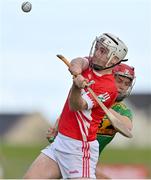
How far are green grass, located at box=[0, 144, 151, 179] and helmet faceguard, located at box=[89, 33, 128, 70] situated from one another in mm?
8703

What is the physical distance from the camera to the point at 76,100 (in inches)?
432

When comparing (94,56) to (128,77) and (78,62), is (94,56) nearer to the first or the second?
(78,62)

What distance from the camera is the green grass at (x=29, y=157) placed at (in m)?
20.2

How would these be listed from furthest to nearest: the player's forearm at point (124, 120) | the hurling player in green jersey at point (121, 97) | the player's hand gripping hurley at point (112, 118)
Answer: the hurling player in green jersey at point (121, 97), the player's forearm at point (124, 120), the player's hand gripping hurley at point (112, 118)

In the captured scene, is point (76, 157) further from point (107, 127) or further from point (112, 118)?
point (107, 127)

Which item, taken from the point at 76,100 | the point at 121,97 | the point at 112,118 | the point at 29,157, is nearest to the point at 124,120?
the point at 121,97

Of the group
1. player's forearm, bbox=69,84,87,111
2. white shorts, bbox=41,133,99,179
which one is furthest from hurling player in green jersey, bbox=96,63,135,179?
player's forearm, bbox=69,84,87,111

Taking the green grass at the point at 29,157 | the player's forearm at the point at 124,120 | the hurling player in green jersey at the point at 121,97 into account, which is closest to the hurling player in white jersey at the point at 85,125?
the player's forearm at the point at 124,120

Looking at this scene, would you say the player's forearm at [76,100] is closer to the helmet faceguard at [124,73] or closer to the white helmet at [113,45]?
the white helmet at [113,45]

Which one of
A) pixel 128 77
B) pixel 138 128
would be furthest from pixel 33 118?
pixel 128 77

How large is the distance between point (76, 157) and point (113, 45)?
1258mm

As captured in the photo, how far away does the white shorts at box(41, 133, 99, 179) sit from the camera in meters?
11.5

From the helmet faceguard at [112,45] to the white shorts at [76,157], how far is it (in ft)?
2.93

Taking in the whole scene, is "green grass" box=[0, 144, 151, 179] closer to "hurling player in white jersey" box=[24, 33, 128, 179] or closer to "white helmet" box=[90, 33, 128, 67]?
"hurling player in white jersey" box=[24, 33, 128, 179]
